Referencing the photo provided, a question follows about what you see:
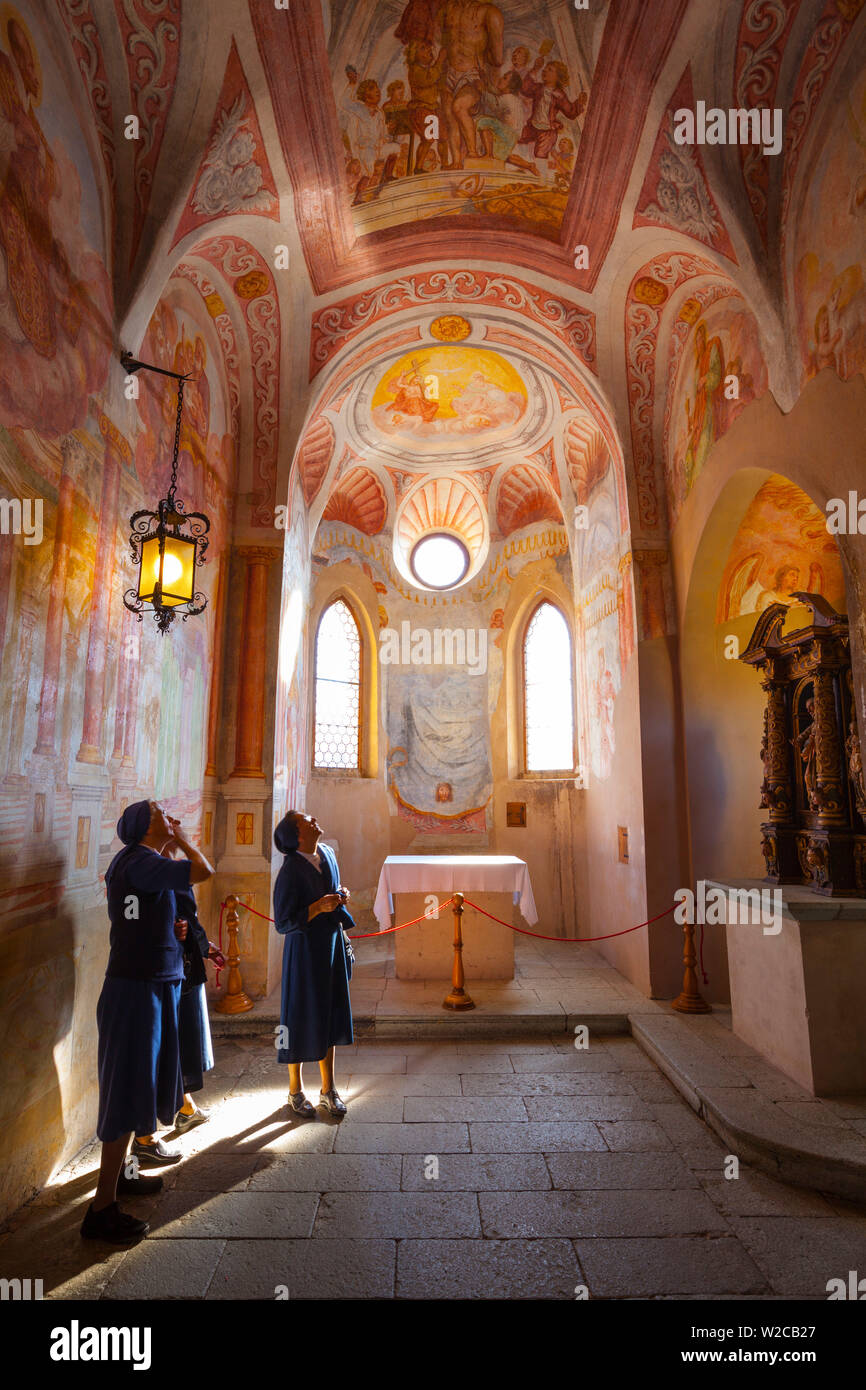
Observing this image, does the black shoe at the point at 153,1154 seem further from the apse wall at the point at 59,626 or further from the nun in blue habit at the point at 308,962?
the nun in blue habit at the point at 308,962

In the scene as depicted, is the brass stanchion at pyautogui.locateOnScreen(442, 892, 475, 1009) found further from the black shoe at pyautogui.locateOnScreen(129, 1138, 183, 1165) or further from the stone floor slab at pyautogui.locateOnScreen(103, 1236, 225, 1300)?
the stone floor slab at pyautogui.locateOnScreen(103, 1236, 225, 1300)

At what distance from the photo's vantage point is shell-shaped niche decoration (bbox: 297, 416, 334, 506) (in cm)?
997

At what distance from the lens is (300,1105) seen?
4992 mm

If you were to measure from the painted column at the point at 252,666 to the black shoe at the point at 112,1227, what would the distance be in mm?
4468

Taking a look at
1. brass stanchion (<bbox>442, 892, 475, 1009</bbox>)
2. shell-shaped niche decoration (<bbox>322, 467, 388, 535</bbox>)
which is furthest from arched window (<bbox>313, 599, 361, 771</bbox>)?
brass stanchion (<bbox>442, 892, 475, 1009</bbox>)

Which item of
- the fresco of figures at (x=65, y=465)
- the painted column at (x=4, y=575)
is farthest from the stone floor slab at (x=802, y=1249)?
the painted column at (x=4, y=575)

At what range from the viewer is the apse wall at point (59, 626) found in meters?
3.74

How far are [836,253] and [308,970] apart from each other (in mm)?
5960

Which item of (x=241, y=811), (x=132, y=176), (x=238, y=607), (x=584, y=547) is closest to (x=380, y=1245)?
(x=241, y=811)

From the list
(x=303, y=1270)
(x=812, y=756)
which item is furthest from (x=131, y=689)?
(x=812, y=756)

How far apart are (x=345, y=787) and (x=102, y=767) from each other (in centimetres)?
684

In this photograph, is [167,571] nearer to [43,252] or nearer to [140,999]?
[43,252]

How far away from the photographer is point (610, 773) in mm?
9250

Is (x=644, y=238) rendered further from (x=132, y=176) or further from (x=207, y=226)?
(x=132, y=176)
